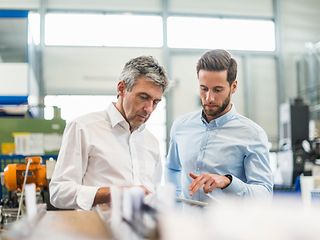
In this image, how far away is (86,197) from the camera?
4.30ft

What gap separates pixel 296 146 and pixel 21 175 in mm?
3243

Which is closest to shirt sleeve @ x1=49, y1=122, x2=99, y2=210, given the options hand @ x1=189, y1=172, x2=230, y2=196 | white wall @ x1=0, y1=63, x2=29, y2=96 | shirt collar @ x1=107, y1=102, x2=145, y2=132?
shirt collar @ x1=107, y1=102, x2=145, y2=132

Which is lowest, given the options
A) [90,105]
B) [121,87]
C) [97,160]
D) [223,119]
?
[97,160]

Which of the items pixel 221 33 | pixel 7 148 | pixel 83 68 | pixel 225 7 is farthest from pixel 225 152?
pixel 225 7

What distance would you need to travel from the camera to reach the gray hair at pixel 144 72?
149 centimetres

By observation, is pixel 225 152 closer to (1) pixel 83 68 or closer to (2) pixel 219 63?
(2) pixel 219 63

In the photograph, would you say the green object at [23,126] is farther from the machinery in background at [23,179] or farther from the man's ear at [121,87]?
the man's ear at [121,87]

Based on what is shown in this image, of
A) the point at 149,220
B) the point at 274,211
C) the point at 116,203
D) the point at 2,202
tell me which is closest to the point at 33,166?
the point at 2,202

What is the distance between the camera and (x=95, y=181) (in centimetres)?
149

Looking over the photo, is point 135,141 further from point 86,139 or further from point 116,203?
point 116,203

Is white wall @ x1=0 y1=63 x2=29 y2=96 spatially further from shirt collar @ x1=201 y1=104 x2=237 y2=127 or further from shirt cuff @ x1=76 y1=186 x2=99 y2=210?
shirt cuff @ x1=76 y1=186 x2=99 y2=210

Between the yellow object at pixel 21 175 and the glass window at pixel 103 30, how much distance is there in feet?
16.6

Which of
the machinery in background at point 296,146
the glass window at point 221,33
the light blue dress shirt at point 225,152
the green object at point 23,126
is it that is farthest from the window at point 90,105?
the light blue dress shirt at point 225,152

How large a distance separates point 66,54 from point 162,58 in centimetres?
139
